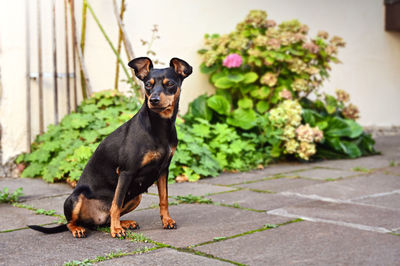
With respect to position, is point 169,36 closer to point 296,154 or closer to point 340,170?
point 296,154

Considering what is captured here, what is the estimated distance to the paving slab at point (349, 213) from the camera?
3.04 metres

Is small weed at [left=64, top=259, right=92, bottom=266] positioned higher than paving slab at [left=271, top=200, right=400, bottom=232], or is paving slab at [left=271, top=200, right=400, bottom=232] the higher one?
small weed at [left=64, top=259, right=92, bottom=266]

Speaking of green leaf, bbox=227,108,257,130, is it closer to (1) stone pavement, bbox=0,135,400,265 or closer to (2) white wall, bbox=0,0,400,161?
(2) white wall, bbox=0,0,400,161

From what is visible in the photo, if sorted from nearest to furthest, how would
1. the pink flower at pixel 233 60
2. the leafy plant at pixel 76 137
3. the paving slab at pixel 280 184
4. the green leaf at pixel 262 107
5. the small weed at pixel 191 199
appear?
the small weed at pixel 191 199
the paving slab at pixel 280 184
the leafy plant at pixel 76 137
the pink flower at pixel 233 60
the green leaf at pixel 262 107

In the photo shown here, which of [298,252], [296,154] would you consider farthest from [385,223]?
[296,154]

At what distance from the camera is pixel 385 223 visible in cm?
304

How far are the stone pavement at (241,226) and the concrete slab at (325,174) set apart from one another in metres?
0.06

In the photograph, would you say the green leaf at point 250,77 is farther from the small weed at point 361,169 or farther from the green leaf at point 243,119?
the small weed at point 361,169

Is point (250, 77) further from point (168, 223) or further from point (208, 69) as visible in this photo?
point (168, 223)

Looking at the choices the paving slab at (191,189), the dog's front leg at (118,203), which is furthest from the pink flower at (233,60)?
→ the dog's front leg at (118,203)

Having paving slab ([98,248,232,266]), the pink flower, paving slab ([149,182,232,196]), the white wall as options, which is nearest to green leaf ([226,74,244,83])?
the pink flower

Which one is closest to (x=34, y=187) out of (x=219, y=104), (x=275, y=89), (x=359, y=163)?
(x=219, y=104)

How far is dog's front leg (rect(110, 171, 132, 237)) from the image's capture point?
2.73 meters

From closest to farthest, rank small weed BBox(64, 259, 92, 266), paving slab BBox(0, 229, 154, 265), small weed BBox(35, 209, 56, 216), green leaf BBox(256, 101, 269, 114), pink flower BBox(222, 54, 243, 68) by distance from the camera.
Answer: small weed BBox(64, 259, 92, 266) < paving slab BBox(0, 229, 154, 265) < small weed BBox(35, 209, 56, 216) < pink flower BBox(222, 54, 243, 68) < green leaf BBox(256, 101, 269, 114)
